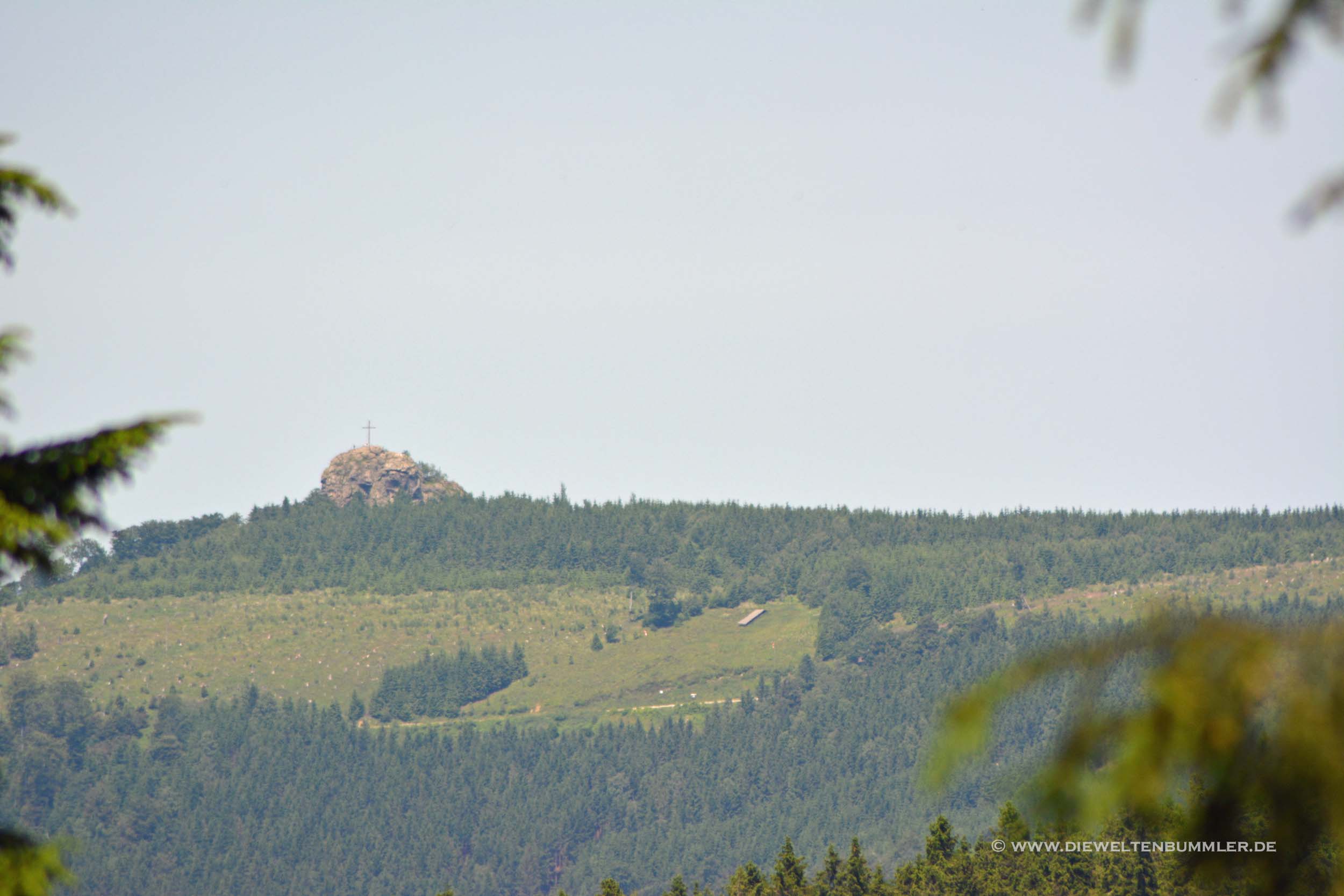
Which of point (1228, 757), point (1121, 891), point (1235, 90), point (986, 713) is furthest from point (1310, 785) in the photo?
point (1121, 891)

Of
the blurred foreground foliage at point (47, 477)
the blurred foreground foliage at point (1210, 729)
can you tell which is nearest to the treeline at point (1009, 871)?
the blurred foreground foliage at point (47, 477)

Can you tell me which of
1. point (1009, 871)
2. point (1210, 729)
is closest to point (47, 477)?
point (1210, 729)

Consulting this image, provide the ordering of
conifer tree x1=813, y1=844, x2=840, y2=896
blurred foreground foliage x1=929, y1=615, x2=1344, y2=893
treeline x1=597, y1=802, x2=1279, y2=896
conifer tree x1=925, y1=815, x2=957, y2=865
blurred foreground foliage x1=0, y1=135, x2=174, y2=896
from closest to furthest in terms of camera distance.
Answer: blurred foreground foliage x1=929, y1=615, x2=1344, y2=893, blurred foreground foliage x1=0, y1=135, x2=174, y2=896, treeline x1=597, y1=802, x2=1279, y2=896, conifer tree x1=813, y1=844, x2=840, y2=896, conifer tree x1=925, y1=815, x2=957, y2=865

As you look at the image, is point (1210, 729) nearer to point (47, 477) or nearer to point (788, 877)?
point (47, 477)

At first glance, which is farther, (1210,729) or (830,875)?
(830,875)

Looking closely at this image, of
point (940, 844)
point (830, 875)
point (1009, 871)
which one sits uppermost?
point (940, 844)

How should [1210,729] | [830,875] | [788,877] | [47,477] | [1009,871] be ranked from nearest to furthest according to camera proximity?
[1210,729] → [47,477] → [1009,871] → [788,877] → [830,875]

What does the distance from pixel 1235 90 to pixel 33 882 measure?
27.3 feet

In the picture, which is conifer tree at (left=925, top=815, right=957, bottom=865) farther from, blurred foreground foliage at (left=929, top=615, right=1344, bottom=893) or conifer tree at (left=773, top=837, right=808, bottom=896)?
blurred foreground foliage at (left=929, top=615, right=1344, bottom=893)

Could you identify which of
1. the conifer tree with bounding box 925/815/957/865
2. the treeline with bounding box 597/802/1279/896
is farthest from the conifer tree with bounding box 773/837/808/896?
the conifer tree with bounding box 925/815/957/865

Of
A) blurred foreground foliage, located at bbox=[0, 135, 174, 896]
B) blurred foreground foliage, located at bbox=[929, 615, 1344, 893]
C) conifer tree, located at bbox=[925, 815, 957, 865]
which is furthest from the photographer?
conifer tree, located at bbox=[925, 815, 957, 865]

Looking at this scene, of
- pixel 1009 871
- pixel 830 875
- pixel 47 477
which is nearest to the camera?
pixel 47 477

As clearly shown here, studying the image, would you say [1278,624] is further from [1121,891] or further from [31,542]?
[1121,891]

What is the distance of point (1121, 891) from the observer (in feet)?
288
